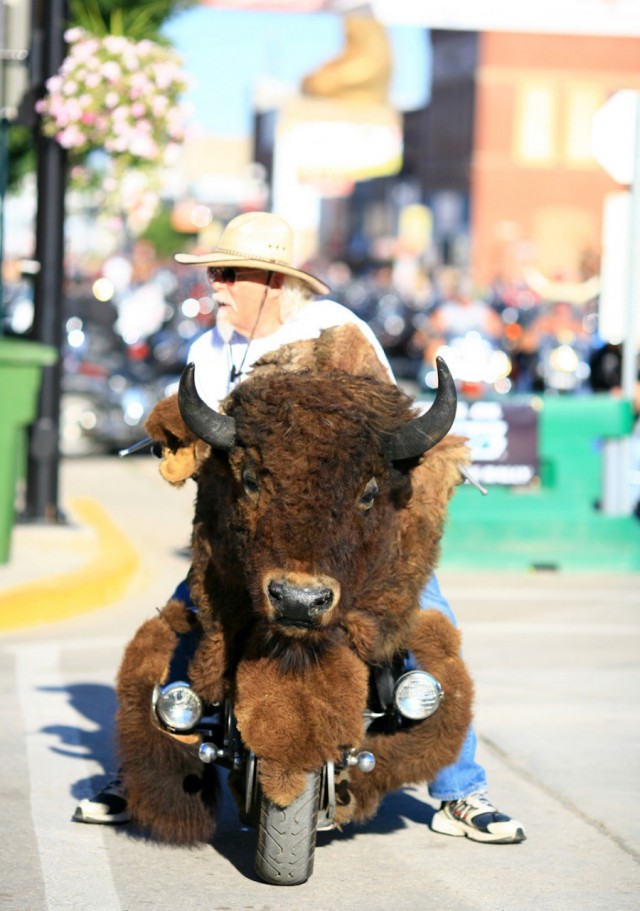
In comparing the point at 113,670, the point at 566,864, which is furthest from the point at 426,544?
the point at 113,670

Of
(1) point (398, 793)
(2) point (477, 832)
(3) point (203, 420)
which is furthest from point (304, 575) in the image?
(1) point (398, 793)

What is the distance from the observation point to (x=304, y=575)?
182 inches

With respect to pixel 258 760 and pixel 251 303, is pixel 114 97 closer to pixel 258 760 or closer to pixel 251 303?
pixel 251 303

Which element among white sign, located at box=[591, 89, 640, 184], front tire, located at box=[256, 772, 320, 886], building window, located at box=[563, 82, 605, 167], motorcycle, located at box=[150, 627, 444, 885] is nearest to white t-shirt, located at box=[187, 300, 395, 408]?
motorcycle, located at box=[150, 627, 444, 885]

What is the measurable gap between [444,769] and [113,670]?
3.13 meters

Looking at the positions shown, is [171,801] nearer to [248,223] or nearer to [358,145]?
[248,223]

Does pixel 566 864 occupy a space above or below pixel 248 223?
below

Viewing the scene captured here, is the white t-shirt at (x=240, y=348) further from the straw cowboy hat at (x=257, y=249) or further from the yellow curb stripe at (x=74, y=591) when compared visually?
the yellow curb stripe at (x=74, y=591)

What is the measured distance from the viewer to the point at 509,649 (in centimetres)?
915

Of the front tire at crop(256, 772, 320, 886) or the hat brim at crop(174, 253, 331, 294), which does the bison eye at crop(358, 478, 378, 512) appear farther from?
the hat brim at crop(174, 253, 331, 294)

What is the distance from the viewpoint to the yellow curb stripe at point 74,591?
31.0 ft

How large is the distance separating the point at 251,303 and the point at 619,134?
7.46 m

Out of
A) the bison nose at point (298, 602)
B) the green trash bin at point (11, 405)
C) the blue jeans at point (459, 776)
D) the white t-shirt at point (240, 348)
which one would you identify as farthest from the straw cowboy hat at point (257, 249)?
the green trash bin at point (11, 405)

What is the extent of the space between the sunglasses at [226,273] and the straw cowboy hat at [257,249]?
1.4 inches
